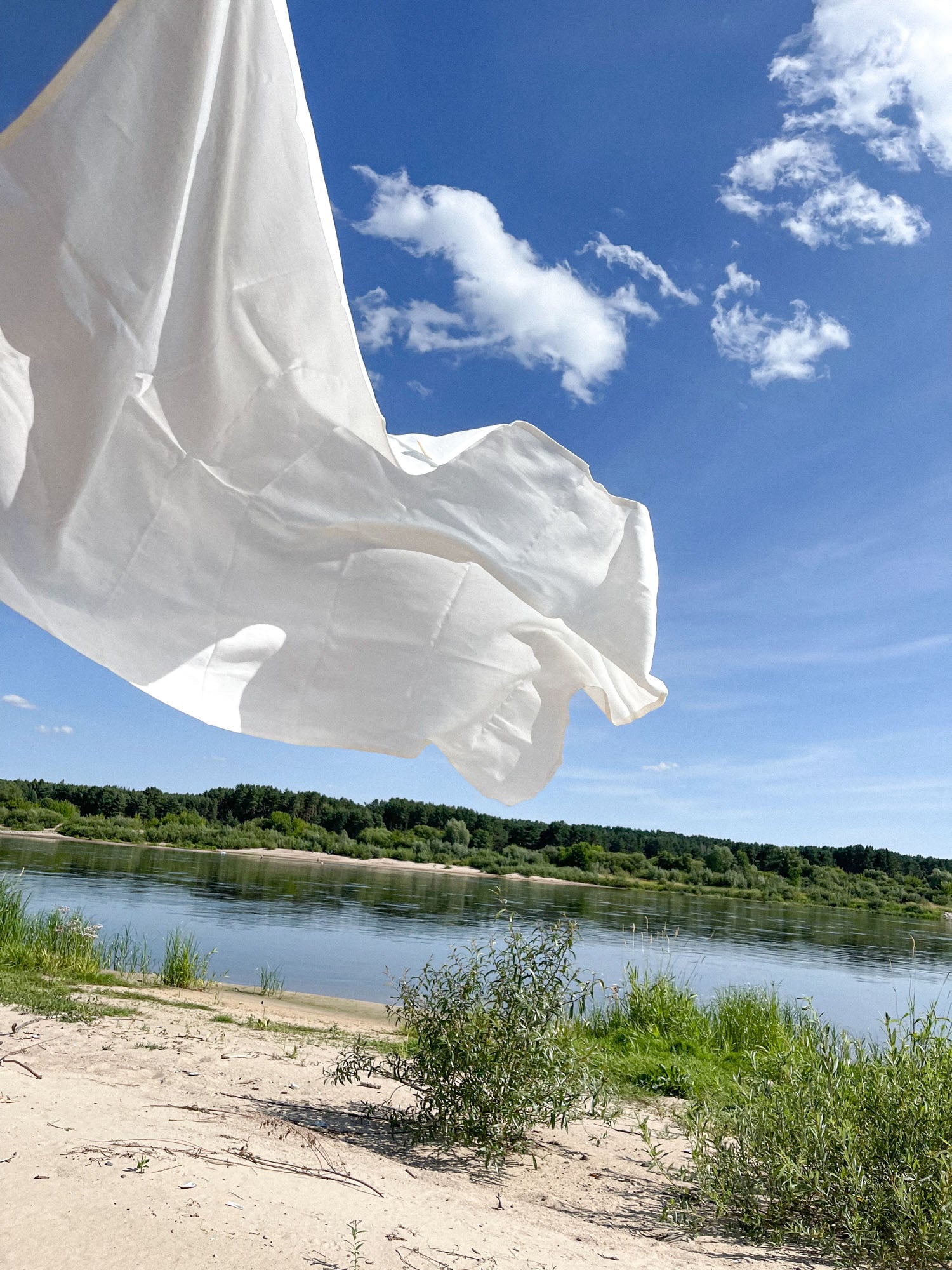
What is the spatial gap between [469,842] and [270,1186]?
68.3 metres

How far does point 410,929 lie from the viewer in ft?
67.2

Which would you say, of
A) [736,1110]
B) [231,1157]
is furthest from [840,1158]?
[231,1157]

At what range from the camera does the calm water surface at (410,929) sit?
584 inches

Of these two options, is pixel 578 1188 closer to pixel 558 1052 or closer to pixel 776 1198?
pixel 558 1052

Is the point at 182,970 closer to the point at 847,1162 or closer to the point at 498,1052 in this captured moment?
the point at 498,1052

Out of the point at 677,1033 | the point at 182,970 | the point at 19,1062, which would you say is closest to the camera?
the point at 19,1062

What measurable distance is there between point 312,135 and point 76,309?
498 mm

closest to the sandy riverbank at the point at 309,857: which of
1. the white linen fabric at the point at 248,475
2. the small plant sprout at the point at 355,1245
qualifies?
the small plant sprout at the point at 355,1245

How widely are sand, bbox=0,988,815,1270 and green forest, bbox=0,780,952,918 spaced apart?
52873 millimetres

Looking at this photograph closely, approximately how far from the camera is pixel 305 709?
5.17 ft

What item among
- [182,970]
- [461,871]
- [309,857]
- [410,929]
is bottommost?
[309,857]

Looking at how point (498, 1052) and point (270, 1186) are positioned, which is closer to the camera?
point (270, 1186)

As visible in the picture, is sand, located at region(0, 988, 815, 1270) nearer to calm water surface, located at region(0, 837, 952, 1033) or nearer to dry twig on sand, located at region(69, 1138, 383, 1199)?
dry twig on sand, located at region(69, 1138, 383, 1199)

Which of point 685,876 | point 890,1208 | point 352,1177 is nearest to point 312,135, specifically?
point 352,1177
